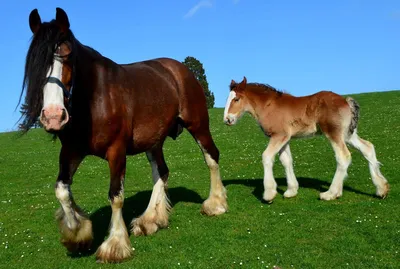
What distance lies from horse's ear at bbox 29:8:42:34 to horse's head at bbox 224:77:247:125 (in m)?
5.80

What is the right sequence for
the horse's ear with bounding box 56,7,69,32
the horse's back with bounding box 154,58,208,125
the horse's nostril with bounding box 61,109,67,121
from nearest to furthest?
the horse's nostril with bounding box 61,109,67,121
the horse's ear with bounding box 56,7,69,32
the horse's back with bounding box 154,58,208,125

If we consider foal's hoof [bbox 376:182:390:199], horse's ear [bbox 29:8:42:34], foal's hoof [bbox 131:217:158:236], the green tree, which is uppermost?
the green tree

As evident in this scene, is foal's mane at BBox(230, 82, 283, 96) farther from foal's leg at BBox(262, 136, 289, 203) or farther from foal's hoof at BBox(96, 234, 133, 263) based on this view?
foal's hoof at BBox(96, 234, 133, 263)

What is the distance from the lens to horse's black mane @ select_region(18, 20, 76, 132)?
5.02 m

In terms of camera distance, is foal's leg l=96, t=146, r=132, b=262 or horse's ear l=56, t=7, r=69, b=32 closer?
horse's ear l=56, t=7, r=69, b=32

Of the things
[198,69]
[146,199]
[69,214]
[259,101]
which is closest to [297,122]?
[259,101]

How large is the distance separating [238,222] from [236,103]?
139 inches

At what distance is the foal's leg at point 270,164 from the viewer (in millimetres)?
9141

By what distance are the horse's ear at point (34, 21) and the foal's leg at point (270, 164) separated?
563 cm

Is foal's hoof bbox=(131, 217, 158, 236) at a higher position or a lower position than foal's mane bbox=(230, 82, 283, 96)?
lower

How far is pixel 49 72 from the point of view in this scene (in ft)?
16.6

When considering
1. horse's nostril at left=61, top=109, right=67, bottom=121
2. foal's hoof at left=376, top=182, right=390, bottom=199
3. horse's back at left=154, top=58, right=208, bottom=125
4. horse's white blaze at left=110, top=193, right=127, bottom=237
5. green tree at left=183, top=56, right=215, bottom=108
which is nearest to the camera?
horse's nostril at left=61, top=109, right=67, bottom=121

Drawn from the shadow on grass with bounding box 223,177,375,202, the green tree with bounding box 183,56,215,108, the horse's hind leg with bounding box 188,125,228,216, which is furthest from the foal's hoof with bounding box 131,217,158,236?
the green tree with bounding box 183,56,215,108

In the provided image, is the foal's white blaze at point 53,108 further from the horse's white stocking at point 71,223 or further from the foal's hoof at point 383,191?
the foal's hoof at point 383,191
